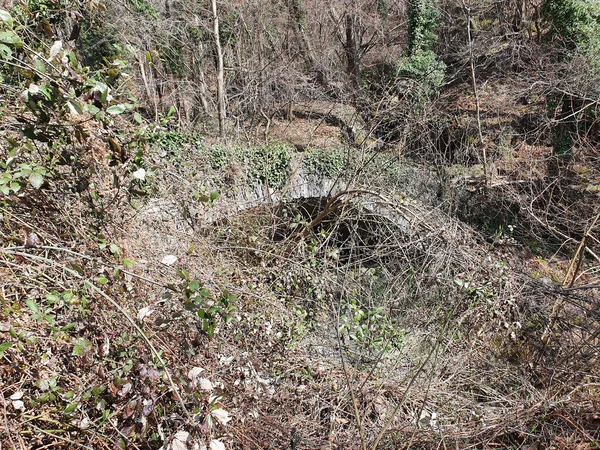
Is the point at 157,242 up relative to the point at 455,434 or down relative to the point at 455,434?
up

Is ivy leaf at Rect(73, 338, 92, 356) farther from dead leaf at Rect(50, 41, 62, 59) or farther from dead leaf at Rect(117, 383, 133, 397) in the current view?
dead leaf at Rect(50, 41, 62, 59)

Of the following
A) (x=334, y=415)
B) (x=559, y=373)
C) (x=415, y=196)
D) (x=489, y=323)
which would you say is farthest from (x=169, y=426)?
(x=415, y=196)

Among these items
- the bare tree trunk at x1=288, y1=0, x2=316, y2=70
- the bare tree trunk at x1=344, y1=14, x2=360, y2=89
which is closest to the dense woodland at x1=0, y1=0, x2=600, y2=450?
the bare tree trunk at x1=344, y1=14, x2=360, y2=89

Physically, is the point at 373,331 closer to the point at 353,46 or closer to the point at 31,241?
the point at 31,241

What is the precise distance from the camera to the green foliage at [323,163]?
1016 centimetres

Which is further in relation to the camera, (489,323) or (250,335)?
(489,323)

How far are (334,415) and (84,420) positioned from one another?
1764 mm

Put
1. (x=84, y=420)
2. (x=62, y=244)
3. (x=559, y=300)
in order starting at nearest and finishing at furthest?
(x=84, y=420)
(x=62, y=244)
(x=559, y=300)

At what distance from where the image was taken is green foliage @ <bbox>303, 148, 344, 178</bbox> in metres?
10.2

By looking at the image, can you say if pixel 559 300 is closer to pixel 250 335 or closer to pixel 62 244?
pixel 250 335

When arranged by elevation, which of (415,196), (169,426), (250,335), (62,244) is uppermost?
(62,244)

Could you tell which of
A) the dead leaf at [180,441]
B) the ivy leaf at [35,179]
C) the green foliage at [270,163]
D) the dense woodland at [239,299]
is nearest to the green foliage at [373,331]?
the dense woodland at [239,299]

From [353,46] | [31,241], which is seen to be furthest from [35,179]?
[353,46]

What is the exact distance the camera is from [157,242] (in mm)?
3449
